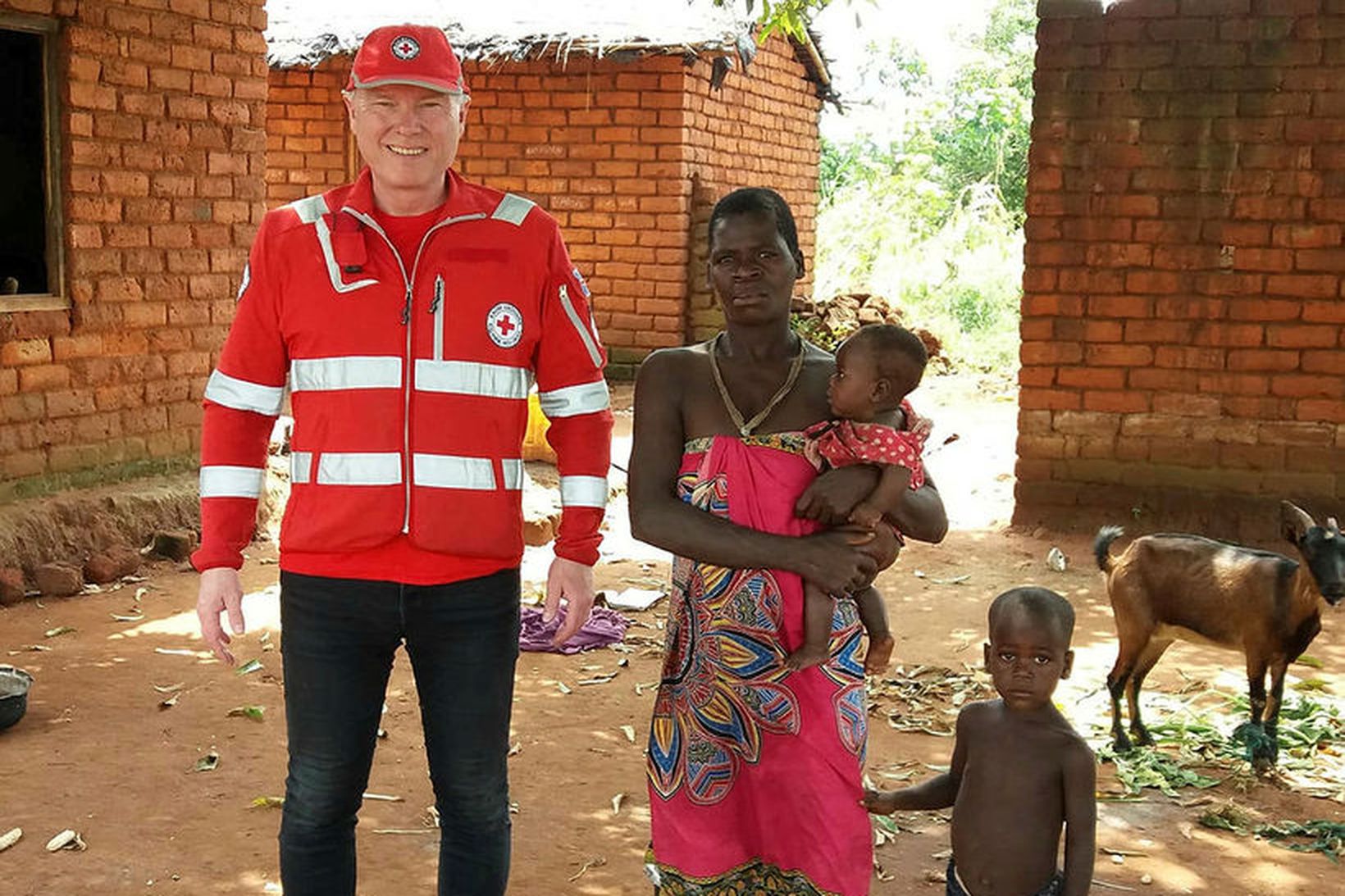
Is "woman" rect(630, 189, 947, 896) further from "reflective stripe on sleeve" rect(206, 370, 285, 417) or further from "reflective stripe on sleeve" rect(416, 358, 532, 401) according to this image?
"reflective stripe on sleeve" rect(206, 370, 285, 417)

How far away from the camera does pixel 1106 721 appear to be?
5086 millimetres

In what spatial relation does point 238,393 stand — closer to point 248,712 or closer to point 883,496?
point 883,496

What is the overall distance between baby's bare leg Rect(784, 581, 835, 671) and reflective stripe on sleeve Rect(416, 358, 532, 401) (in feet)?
2.16

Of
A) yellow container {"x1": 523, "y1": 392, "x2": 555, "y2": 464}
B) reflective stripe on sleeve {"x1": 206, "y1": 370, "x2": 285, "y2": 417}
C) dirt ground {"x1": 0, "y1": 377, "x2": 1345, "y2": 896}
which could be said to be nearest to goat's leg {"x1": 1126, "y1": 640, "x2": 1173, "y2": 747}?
dirt ground {"x1": 0, "y1": 377, "x2": 1345, "y2": 896}

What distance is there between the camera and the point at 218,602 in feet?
8.60

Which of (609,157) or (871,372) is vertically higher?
(609,157)

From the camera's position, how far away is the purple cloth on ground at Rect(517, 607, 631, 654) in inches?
232

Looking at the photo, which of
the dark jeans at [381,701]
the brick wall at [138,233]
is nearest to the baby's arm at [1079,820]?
the dark jeans at [381,701]

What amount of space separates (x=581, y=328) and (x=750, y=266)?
37 centimetres

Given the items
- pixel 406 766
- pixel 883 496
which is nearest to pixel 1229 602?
pixel 883 496

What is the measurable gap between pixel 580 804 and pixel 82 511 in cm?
376

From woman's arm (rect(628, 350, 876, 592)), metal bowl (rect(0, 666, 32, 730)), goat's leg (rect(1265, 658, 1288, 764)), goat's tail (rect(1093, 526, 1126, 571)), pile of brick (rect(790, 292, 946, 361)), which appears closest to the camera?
woman's arm (rect(628, 350, 876, 592))

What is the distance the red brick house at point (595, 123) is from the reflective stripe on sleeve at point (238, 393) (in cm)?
988

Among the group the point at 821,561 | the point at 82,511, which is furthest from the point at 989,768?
the point at 82,511
